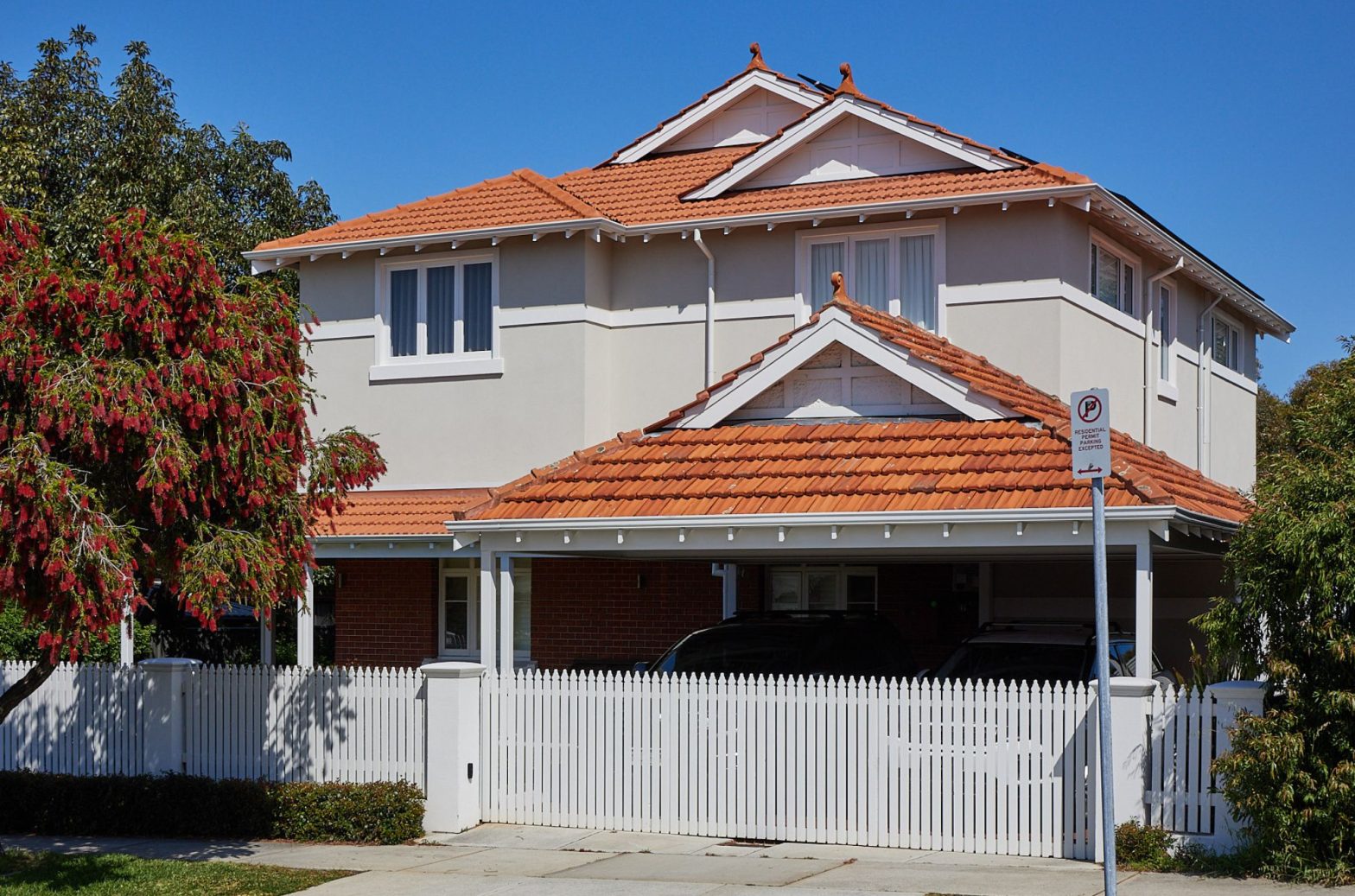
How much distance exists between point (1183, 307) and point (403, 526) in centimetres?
1113

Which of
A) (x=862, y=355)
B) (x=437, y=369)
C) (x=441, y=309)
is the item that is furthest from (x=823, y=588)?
(x=441, y=309)

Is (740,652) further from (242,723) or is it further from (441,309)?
(441,309)

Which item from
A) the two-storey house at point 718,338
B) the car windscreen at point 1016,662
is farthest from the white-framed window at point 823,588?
the car windscreen at point 1016,662

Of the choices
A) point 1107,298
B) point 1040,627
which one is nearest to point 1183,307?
point 1107,298

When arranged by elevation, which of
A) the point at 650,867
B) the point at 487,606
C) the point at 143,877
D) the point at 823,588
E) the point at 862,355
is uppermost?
the point at 862,355

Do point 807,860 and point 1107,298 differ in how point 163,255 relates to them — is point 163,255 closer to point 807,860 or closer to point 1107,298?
point 807,860

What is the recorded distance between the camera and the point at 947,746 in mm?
12562

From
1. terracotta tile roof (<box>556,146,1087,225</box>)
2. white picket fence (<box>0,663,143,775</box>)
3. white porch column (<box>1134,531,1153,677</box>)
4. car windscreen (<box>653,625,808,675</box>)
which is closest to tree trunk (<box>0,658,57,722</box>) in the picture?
white picket fence (<box>0,663,143,775</box>)

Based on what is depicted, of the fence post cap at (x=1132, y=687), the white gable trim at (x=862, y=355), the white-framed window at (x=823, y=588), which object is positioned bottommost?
the fence post cap at (x=1132, y=687)

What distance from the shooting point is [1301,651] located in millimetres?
11359

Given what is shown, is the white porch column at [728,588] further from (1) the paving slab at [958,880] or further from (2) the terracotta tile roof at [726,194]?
(1) the paving slab at [958,880]

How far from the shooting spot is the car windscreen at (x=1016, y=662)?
48.8 ft

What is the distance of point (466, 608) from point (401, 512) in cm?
218

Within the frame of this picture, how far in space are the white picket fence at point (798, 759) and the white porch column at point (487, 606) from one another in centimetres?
29
